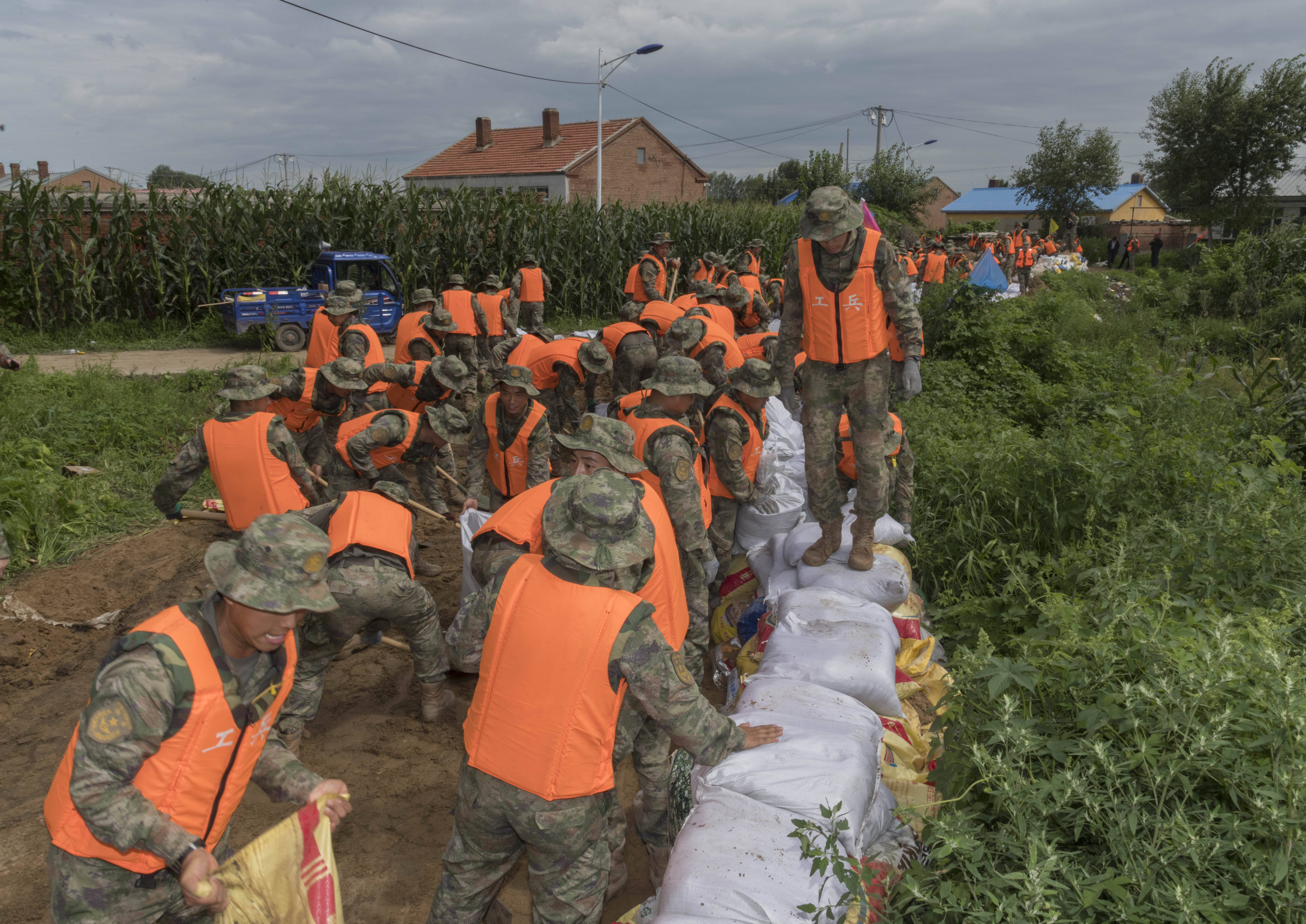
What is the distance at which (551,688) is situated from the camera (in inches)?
82.7

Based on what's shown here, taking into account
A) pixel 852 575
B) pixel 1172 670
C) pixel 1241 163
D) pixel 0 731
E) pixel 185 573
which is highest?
pixel 1241 163

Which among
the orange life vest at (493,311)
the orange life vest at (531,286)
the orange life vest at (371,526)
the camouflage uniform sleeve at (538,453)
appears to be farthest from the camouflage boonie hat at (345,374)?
the orange life vest at (531,286)

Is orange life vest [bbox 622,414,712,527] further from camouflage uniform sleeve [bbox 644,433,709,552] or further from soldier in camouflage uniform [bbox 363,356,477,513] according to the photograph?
soldier in camouflage uniform [bbox 363,356,477,513]

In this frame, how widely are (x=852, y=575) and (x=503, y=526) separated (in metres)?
1.82

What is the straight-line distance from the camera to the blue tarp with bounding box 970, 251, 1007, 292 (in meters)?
13.6

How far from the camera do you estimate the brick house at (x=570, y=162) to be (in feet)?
97.5

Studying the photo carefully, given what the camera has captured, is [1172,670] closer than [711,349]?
Yes

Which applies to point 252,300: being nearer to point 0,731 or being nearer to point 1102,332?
point 0,731

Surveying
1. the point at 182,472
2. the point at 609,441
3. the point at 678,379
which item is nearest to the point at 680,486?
the point at 609,441

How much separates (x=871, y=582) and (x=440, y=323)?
474 cm

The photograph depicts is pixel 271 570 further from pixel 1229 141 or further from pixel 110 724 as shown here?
pixel 1229 141

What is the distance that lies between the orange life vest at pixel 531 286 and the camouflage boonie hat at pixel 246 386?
6.56 m

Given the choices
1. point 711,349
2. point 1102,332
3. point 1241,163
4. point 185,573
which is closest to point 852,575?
point 711,349

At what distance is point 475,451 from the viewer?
494cm
